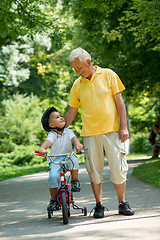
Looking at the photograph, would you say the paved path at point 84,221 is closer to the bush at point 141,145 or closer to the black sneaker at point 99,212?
the black sneaker at point 99,212

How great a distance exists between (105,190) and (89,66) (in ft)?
14.0

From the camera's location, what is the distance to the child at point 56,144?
5668 millimetres

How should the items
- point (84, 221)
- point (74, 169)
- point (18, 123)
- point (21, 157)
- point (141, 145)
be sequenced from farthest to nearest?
point (141, 145) → point (18, 123) → point (21, 157) → point (74, 169) → point (84, 221)

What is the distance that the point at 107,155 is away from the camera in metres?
5.60

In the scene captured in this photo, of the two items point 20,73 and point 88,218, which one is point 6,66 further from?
point 88,218

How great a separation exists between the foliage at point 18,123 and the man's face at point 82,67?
70.1 feet

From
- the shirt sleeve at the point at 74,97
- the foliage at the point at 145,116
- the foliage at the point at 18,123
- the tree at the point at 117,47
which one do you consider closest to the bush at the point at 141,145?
the foliage at the point at 145,116

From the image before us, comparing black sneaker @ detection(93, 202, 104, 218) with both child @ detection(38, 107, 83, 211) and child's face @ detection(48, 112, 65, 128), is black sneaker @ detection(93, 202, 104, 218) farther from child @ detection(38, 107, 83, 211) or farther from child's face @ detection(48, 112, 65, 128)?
child's face @ detection(48, 112, 65, 128)

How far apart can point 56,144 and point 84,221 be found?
1.09m

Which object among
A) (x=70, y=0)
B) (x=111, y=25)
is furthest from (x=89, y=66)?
(x=70, y=0)

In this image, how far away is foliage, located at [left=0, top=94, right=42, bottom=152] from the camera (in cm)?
2681

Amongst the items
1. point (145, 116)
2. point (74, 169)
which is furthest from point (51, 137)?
point (145, 116)

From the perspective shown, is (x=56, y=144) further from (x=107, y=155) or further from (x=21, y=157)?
(x=21, y=157)

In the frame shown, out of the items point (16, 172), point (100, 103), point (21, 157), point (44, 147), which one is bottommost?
point (16, 172)
